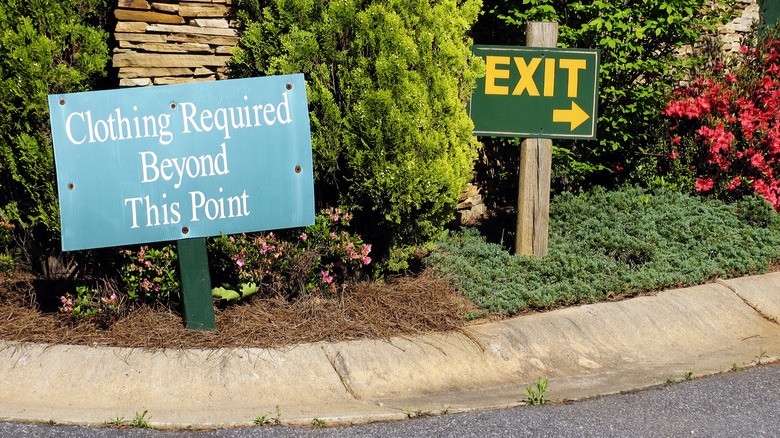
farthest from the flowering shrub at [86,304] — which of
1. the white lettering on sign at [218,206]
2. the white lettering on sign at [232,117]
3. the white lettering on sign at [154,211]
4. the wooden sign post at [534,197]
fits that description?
the wooden sign post at [534,197]

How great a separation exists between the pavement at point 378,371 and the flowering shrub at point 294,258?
53cm

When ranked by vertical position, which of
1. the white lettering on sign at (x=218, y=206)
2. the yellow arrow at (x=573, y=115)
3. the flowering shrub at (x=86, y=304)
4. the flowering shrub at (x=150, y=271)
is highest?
the yellow arrow at (x=573, y=115)

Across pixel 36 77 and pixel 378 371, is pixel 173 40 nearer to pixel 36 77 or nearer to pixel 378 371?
pixel 36 77

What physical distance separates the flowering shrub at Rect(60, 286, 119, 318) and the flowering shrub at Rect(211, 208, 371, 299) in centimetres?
55

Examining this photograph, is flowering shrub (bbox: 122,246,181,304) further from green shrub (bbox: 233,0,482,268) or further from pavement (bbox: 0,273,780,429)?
green shrub (bbox: 233,0,482,268)

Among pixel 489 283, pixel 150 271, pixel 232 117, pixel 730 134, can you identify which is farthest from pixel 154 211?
pixel 730 134

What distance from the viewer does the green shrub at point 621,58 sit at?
18.6 ft

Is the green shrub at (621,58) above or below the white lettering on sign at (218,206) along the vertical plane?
above

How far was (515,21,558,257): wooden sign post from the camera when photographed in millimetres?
5023

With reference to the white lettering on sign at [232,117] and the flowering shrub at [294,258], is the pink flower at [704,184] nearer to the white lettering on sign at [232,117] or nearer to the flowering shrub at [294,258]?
the flowering shrub at [294,258]

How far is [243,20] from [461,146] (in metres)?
1.52

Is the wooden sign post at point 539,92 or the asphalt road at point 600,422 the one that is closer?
the asphalt road at point 600,422

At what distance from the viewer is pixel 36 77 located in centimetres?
386

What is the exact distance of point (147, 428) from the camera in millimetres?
3020
